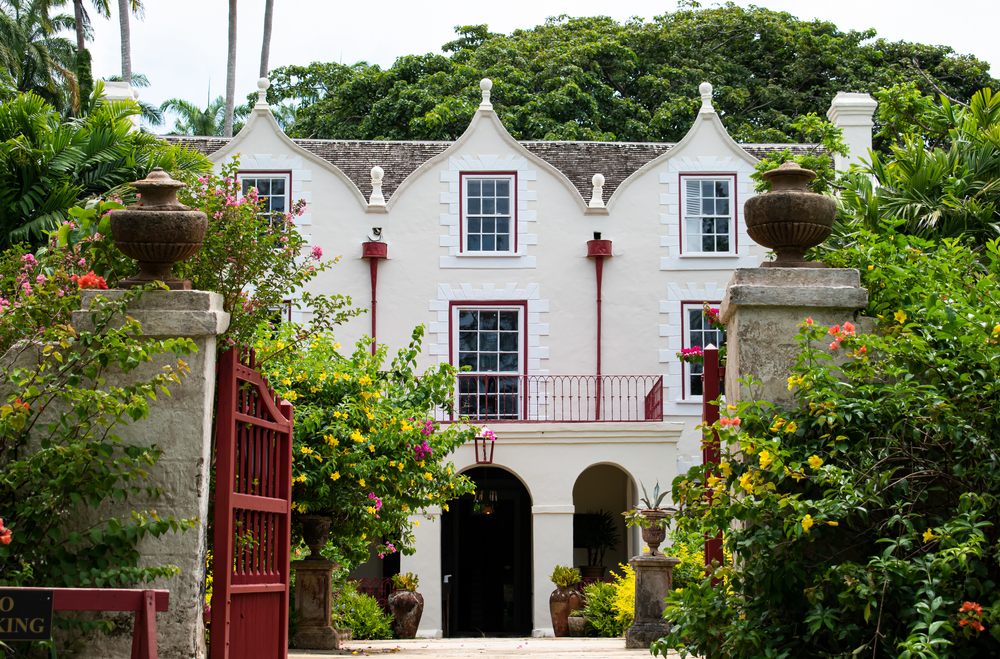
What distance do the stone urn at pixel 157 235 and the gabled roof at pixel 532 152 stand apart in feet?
43.0

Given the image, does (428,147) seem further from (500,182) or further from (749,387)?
(749,387)

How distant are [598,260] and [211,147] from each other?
7.10 meters

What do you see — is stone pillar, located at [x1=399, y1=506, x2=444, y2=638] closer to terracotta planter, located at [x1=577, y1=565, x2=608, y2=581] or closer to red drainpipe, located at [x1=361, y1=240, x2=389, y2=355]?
terracotta planter, located at [x1=577, y1=565, x2=608, y2=581]

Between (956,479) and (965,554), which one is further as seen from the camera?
(956,479)

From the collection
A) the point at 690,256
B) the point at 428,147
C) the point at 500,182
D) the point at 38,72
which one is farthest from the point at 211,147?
the point at 38,72

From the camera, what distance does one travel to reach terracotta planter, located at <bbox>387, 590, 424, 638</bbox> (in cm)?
1455

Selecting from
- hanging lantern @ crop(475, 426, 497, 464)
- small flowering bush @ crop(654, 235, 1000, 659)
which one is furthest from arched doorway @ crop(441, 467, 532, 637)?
small flowering bush @ crop(654, 235, 1000, 659)

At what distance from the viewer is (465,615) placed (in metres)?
19.0

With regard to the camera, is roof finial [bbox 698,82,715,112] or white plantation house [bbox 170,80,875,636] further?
roof finial [bbox 698,82,715,112]

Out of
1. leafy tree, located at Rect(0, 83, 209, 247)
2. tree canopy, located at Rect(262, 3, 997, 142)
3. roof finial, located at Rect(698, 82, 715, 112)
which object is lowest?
leafy tree, located at Rect(0, 83, 209, 247)

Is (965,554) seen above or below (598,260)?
below

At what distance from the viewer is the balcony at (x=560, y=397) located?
16.7 metres

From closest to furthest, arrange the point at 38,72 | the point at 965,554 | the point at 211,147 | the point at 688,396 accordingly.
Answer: the point at 965,554
the point at 688,396
the point at 211,147
the point at 38,72

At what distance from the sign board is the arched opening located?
14314 millimetres
